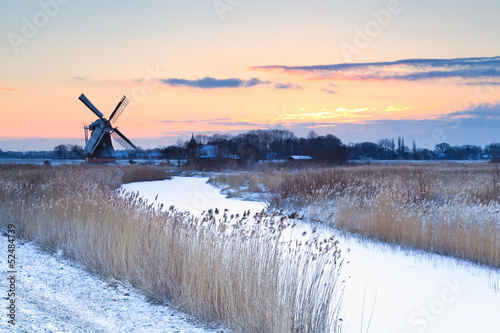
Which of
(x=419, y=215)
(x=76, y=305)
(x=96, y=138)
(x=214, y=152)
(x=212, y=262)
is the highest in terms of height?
(x=96, y=138)

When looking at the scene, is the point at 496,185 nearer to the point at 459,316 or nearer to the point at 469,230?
the point at 469,230

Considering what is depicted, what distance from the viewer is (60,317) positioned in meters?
4.49

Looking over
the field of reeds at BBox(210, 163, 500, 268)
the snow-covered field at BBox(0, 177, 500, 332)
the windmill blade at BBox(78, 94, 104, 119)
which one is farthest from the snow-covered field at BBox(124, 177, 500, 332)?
the windmill blade at BBox(78, 94, 104, 119)

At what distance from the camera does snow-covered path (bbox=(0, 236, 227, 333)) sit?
4.27 m

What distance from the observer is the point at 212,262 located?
523cm

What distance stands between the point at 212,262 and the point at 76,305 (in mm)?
1832

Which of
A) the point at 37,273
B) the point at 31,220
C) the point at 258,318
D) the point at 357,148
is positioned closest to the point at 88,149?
the point at 31,220

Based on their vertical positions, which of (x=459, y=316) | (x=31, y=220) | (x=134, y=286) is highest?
(x=31, y=220)

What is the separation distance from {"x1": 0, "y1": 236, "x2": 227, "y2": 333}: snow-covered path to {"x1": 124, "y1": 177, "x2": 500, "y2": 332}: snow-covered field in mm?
1697

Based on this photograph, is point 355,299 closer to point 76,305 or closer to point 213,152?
point 76,305

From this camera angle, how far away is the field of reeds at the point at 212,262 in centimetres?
446

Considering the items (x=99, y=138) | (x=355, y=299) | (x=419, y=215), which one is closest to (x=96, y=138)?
(x=99, y=138)

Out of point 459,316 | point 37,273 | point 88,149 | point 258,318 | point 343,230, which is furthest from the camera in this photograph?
point 88,149

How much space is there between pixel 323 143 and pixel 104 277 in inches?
3138
